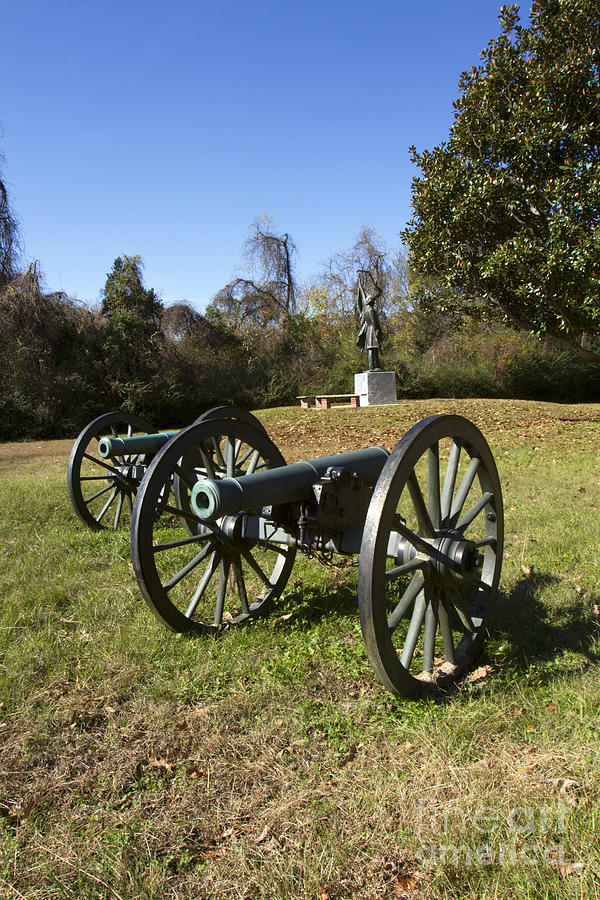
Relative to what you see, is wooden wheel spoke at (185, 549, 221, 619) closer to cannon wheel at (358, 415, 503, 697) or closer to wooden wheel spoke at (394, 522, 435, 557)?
cannon wheel at (358, 415, 503, 697)

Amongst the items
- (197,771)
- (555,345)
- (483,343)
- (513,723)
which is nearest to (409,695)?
(513,723)

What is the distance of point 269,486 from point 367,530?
27.5 inches

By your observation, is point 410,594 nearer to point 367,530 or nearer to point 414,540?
point 414,540

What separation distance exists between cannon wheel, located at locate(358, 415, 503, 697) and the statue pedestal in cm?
1579

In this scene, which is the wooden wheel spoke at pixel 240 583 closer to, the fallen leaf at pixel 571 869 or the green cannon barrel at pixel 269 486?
the green cannon barrel at pixel 269 486

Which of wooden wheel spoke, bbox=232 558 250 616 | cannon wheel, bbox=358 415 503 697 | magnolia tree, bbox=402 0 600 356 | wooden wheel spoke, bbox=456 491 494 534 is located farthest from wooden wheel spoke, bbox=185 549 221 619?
magnolia tree, bbox=402 0 600 356

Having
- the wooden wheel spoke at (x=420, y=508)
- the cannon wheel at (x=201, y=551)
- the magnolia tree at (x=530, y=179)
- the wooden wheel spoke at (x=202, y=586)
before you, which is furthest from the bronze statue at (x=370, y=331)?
the wooden wheel spoke at (x=420, y=508)

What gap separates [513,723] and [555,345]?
1127 inches

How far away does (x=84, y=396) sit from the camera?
60.8ft

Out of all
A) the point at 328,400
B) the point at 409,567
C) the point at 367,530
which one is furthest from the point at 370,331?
the point at 367,530

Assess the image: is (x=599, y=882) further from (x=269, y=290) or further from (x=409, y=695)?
(x=269, y=290)

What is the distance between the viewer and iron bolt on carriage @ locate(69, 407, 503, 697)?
248cm

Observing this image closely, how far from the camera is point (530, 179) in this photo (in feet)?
44.4

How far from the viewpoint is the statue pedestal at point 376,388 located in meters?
19.0
